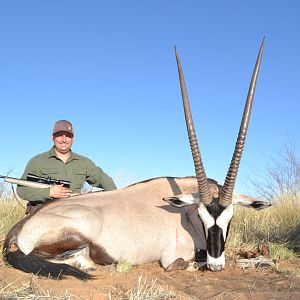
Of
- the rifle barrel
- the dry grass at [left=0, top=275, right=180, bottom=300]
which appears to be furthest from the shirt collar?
the dry grass at [left=0, top=275, right=180, bottom=300]

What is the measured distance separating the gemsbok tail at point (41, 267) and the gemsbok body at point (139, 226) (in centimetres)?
1

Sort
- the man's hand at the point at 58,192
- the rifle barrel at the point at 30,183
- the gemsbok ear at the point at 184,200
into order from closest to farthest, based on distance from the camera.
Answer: the gemsbok ear at the point at 184,200 < the man's hand at the point at 58,192 < the rifle barrel at the point at 30,183

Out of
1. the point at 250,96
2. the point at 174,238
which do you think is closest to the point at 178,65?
the point at 250,96

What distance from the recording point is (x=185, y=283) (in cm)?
393

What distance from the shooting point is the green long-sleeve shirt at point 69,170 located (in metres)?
6.10

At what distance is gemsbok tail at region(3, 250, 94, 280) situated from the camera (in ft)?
11.9

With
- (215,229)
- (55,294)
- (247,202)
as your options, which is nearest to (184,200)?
(215,229)

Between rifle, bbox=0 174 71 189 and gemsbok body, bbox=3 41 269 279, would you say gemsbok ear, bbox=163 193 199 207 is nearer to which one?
gemsbok body, bbox=3 41 269 279

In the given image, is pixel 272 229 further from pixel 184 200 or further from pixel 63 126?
pixel 63 126

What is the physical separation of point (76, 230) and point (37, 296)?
4.48ft

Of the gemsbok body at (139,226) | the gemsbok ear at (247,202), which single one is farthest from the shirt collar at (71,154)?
the gemsbok ear at (247,202)

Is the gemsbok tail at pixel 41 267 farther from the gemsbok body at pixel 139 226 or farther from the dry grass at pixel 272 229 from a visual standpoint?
the dry grass at pixel 272 229

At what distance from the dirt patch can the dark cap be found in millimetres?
2294

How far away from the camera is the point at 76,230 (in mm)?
4312
